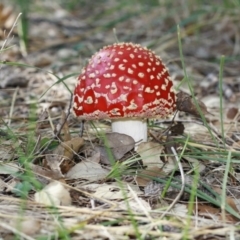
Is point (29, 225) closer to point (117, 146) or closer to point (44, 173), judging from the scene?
point (44, 173)

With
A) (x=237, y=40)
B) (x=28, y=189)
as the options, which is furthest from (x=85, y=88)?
(x=237, y=40)

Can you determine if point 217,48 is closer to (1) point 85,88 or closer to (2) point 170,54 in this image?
(2) point 170,54

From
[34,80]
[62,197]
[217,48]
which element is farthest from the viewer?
[217,48]

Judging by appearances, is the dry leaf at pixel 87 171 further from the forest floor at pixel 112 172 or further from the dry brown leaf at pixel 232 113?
the dry brown leaf at pixel 232 113

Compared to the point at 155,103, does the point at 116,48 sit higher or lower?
higher

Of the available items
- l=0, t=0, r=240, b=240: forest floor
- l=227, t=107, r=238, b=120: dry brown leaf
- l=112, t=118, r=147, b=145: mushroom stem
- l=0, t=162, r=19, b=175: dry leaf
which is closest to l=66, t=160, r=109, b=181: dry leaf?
l=0, t=0, r=240, b=240: forest floor

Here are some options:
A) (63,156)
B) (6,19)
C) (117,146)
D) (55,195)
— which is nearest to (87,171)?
(63,156)

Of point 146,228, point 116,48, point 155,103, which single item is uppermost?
point 116,48
